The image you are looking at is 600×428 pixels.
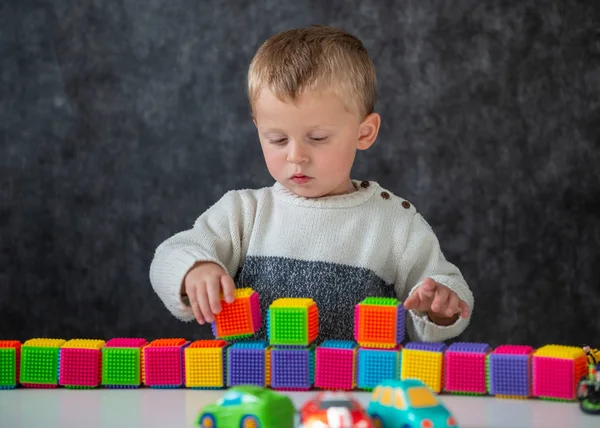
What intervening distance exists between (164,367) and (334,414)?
1.25ft

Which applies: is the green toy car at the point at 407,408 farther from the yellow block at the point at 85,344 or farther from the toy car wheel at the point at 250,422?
the yellow block at the point at 85,344

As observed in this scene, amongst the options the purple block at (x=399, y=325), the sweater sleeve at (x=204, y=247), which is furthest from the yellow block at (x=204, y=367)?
the purple block at (x=399, y=325)

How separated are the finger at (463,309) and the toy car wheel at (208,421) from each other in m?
0.45

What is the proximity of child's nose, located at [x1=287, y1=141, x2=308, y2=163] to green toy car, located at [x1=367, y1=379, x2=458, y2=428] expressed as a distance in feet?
1.62

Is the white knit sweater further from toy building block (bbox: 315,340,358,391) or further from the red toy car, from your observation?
the red toy car

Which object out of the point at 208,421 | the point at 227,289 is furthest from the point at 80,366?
the point at 208,421

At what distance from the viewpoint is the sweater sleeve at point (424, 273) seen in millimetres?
1282

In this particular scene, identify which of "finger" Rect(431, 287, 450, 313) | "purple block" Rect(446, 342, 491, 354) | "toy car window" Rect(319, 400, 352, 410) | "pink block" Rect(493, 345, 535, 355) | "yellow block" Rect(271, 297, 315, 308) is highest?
"yellow block" Rect(271, 297, 315, 308)

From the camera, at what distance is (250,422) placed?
0.85 meters

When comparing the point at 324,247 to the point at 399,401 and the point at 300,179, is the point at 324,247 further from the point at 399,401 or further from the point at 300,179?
the point at 399,401

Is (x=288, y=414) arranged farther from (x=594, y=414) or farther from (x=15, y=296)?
(x=15, y=296)

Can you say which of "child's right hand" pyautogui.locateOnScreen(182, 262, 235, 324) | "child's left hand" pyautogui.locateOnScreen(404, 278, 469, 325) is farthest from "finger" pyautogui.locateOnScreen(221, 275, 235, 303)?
"child's left hand" pyautogui.locateOnScreen(404, 278, 469, 325)

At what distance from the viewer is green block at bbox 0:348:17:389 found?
1154mm

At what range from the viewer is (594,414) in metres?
0.96
